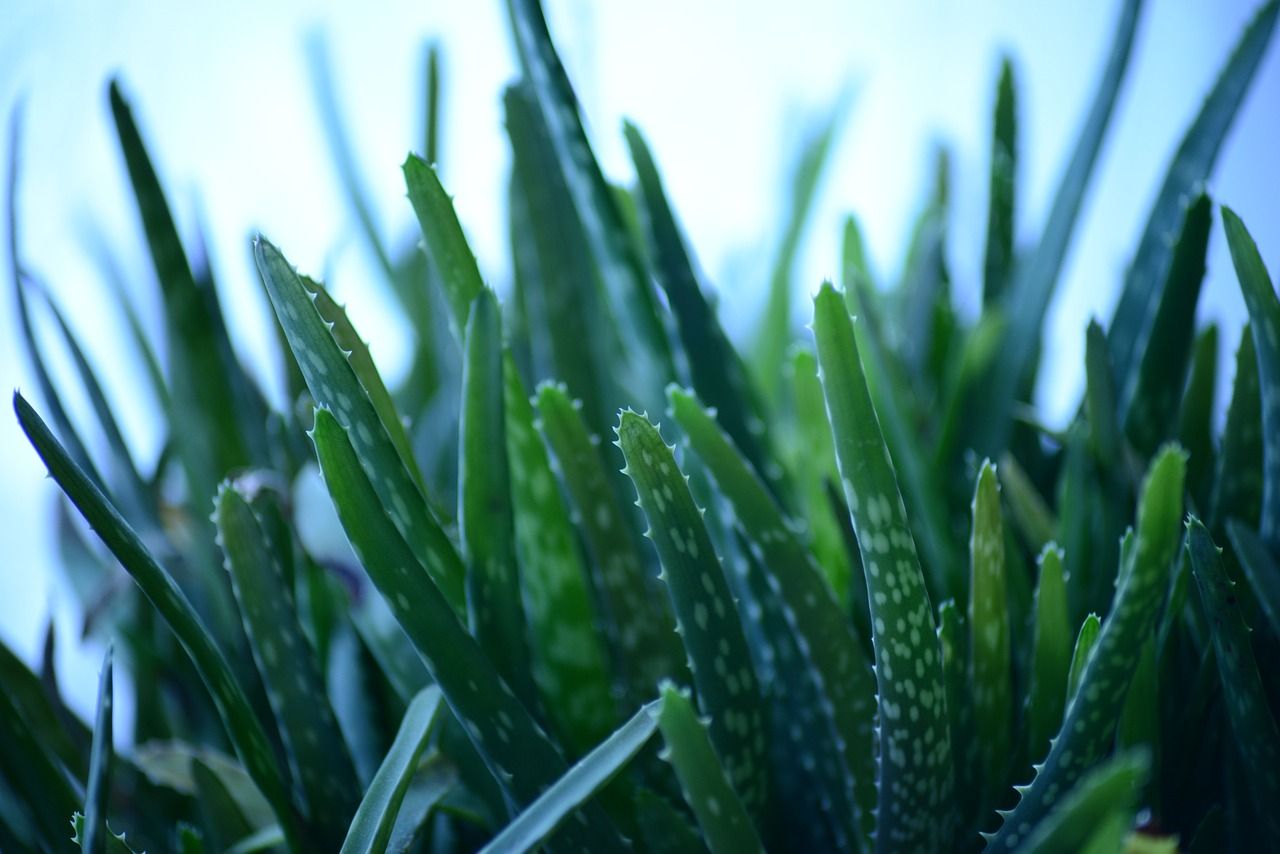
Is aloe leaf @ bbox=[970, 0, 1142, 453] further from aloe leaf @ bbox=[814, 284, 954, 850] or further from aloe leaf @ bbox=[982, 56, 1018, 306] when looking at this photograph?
aloe leaf @ bbox=[814, 284, 954, 850]

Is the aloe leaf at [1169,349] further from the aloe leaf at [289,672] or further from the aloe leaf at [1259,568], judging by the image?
the aloe leaf at [289,672]

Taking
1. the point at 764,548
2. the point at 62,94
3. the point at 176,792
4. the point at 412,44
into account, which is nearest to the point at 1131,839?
the point at 764,548

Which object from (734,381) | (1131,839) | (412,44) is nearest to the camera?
(1131,839)

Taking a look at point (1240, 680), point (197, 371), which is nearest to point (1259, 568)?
point (1240, 680)

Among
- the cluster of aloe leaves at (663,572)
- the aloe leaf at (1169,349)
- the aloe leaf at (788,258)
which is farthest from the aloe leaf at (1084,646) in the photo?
the aloe leaf at (788,258)

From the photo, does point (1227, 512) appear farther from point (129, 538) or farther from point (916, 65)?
point (916, 65)

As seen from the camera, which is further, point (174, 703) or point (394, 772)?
point (174, 703)

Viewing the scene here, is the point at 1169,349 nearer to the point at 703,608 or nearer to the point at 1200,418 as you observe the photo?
the point at 1200,418
